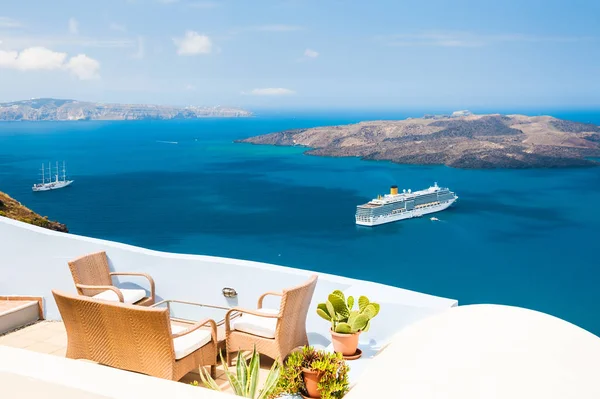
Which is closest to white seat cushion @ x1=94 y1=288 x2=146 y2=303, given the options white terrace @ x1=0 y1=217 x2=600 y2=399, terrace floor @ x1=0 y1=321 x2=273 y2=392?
terrace floor @ x1=0 y1=321 x2=273 y2=392

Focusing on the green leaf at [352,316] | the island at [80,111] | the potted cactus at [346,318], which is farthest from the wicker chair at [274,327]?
the island at [80,111]

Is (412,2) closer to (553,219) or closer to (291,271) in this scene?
(553,219)

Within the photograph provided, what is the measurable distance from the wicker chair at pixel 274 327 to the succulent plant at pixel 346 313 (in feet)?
0.37

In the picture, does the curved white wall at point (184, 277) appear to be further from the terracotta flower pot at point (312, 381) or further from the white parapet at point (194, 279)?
the terracotta flower pot at point (312, 381)

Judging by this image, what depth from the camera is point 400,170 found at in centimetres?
6862

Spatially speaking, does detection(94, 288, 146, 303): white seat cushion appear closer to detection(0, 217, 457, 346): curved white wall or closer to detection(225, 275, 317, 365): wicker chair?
detection(0, 217, 457, 346): curved white wall

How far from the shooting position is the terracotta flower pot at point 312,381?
6.50 feet

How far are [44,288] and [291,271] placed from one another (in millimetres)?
1568

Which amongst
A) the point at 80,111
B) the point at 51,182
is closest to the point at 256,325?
the point at 51,182

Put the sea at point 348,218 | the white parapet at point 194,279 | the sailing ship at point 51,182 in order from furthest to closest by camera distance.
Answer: the sailing ship at point 51,182 → the sea at point 348,218 → the white parapet at point 194,279

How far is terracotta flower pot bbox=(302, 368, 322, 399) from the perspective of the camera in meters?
1.98

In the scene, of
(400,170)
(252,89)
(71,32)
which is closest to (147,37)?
(71,32)

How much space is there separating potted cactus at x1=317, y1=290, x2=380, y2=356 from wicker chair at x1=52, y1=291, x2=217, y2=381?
19.8 inches

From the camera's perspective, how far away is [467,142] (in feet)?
251
